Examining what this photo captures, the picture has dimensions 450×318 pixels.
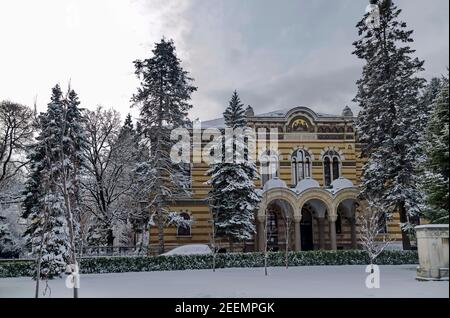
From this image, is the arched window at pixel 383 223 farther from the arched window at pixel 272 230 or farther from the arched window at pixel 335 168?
the arched window at pixel 272 230

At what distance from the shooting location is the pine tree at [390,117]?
23.2 m

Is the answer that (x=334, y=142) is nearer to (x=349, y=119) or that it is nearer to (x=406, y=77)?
(x=349, y=119)

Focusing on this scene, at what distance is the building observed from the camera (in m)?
28.8

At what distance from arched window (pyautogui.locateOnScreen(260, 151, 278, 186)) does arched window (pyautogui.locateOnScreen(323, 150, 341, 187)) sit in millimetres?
3905

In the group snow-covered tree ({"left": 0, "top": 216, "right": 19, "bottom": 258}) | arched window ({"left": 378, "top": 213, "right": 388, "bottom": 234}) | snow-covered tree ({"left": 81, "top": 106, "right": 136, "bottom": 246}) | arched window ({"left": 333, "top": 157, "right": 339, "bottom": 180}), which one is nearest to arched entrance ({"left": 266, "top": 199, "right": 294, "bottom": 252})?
arched window ({"left": 333, "top": 157, "right": 339, "bottom": 180})

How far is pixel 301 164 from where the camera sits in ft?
108

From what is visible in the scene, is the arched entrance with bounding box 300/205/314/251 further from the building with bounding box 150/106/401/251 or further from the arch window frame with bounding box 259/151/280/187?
the arch window frame with bounding box 259/151/280/187

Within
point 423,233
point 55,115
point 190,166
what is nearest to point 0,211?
point 55,115

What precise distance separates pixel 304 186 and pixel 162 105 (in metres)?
11.3

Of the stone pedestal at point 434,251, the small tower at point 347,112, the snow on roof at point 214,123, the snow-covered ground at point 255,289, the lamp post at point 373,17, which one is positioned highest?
the lamp post at point 373,17

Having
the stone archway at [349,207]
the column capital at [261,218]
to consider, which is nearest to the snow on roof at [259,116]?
the stone archway at [349,207]

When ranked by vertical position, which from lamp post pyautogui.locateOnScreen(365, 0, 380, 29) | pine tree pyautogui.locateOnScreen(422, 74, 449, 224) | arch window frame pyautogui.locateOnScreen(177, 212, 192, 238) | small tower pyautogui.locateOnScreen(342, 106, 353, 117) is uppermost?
lamp post pyautogui.locateOnScreen(365, 0, 380, 29)

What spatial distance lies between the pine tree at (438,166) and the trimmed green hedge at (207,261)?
697 cm
